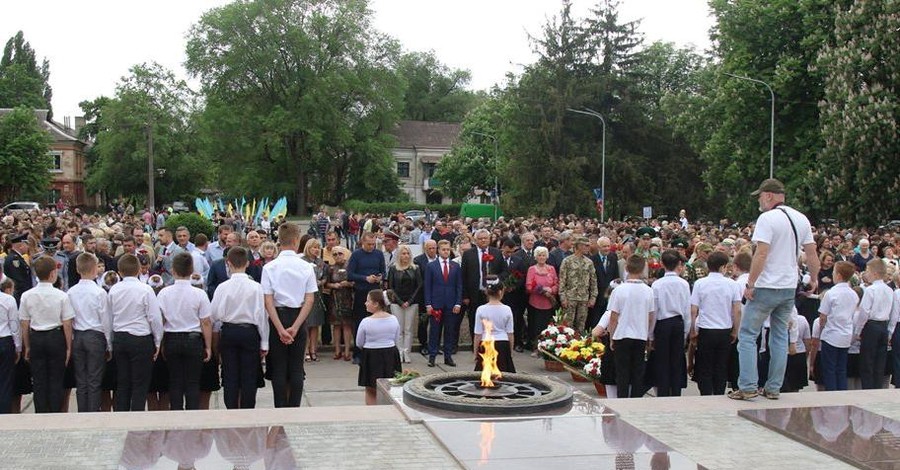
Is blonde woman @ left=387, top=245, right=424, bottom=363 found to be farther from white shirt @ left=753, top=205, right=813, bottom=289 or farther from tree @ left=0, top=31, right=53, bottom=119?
tree @ left=0, top=31, right=53, bottom=119

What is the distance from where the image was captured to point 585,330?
13516 millimetres

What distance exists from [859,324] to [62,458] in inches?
318

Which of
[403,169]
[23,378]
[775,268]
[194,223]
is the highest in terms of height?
[403,169]

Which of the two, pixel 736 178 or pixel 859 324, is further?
pixel 736 178

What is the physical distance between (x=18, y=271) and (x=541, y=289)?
723 centimetres

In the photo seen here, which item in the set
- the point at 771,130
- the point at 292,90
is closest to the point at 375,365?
the point at 771,130

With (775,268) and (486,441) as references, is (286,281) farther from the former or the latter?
(775,268)

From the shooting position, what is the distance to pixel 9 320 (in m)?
8.37

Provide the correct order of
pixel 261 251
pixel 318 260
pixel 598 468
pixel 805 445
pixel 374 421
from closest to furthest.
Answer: pixel 598 468 → pixel 805 445 → pixel 374 421 → pixel 261 251 → pixel 318 260

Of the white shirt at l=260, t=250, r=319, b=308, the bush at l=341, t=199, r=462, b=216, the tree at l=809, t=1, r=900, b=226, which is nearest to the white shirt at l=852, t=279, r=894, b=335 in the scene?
the white shirt at l=260, t=250, r=319, b=308

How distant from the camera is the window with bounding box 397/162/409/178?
3856 inches

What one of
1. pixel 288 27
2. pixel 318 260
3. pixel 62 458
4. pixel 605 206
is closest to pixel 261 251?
pixel 318 260

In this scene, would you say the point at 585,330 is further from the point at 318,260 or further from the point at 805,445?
the point at 805,445

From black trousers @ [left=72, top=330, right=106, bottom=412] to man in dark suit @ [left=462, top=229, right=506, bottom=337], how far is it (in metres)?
5.84
